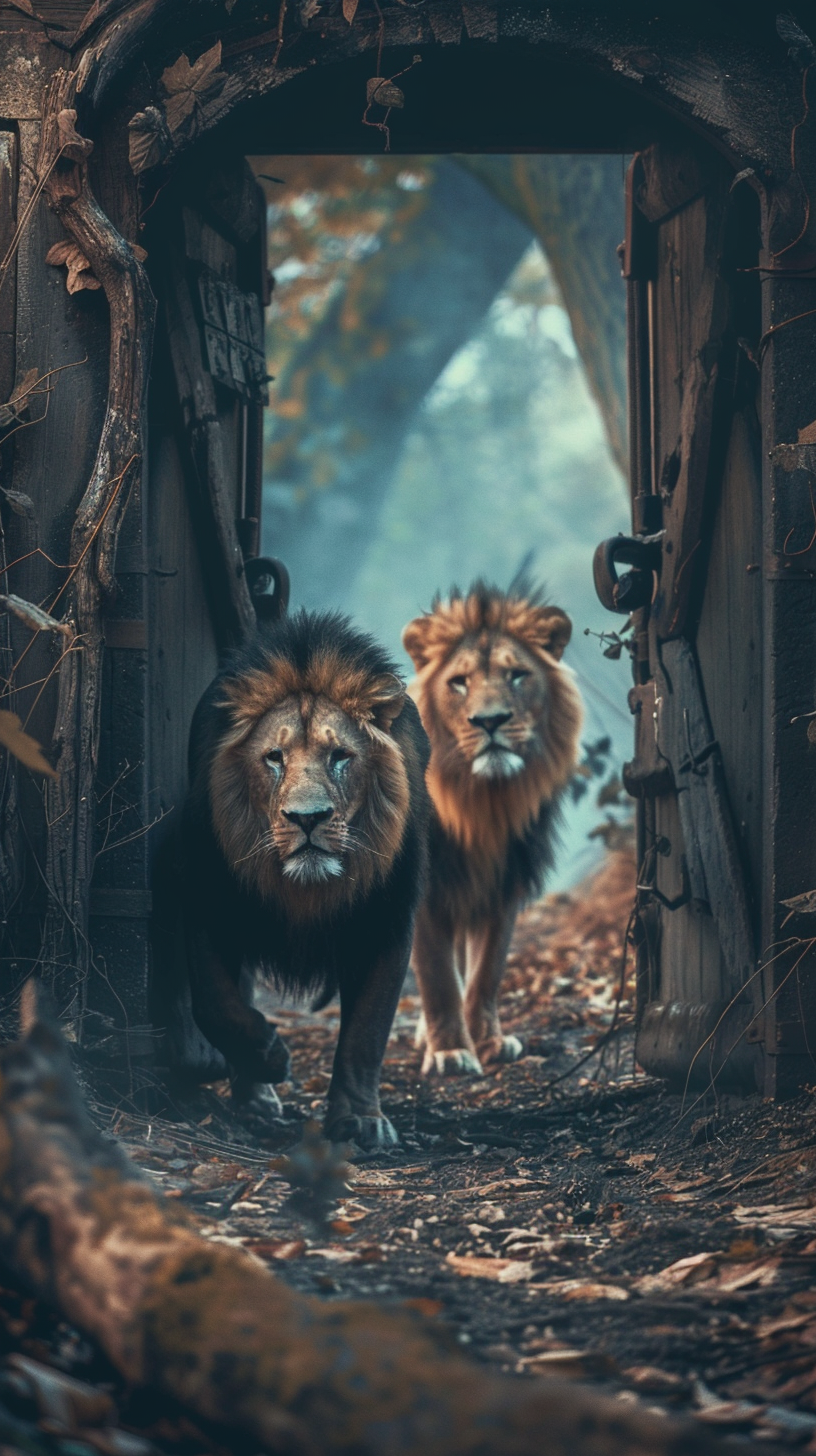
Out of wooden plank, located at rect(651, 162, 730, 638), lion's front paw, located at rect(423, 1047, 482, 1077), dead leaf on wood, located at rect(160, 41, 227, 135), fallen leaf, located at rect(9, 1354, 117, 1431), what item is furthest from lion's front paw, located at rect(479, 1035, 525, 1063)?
fallen leaf, located at rect(9, 1354, 117, 1431)

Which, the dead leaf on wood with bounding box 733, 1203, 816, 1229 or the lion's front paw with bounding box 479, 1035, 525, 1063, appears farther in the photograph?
the lion's front paw with bounding box 479, 1035, 525, 1063

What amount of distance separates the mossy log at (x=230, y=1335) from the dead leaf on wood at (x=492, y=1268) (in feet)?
2.70

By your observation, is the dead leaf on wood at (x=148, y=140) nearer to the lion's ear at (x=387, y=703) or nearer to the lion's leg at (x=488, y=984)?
the lion's ear at (x=387, y=703)

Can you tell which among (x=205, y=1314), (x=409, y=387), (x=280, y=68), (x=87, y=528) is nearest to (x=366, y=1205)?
(x=205, y=1314)

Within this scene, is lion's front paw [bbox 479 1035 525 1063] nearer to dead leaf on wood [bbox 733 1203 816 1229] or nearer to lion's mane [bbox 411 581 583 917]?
lion's mane [bbox 411 581 583 917]

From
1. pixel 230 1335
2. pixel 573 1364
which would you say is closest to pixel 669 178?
pixel 573 1364

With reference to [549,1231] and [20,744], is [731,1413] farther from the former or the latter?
[20,744]

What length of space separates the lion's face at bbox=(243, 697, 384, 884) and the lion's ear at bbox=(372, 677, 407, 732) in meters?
0.12

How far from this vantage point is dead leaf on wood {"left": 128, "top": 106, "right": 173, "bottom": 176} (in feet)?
13.3

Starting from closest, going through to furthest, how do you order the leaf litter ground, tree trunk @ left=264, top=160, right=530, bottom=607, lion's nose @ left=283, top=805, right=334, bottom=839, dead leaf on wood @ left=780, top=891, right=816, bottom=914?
the leaf litter ground
dead leaf on wood @ left=780, top=891, right=816, bottom=914
lion's nose @ left=283, top=805, right=334, bottom=839
tree trunk @ left=264, top=160, right=530, bottom=607

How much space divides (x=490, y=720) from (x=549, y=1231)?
9.48 ft

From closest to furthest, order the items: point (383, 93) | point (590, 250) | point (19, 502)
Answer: point (19, 502)
point (383, 93)
point (590, 250)

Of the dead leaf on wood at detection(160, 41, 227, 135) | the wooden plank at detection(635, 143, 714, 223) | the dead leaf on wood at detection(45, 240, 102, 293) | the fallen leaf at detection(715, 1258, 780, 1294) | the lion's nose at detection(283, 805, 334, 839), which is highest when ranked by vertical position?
the wooden plank at detection(635, 143, 714, 223)

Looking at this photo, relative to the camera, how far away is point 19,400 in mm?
4020
